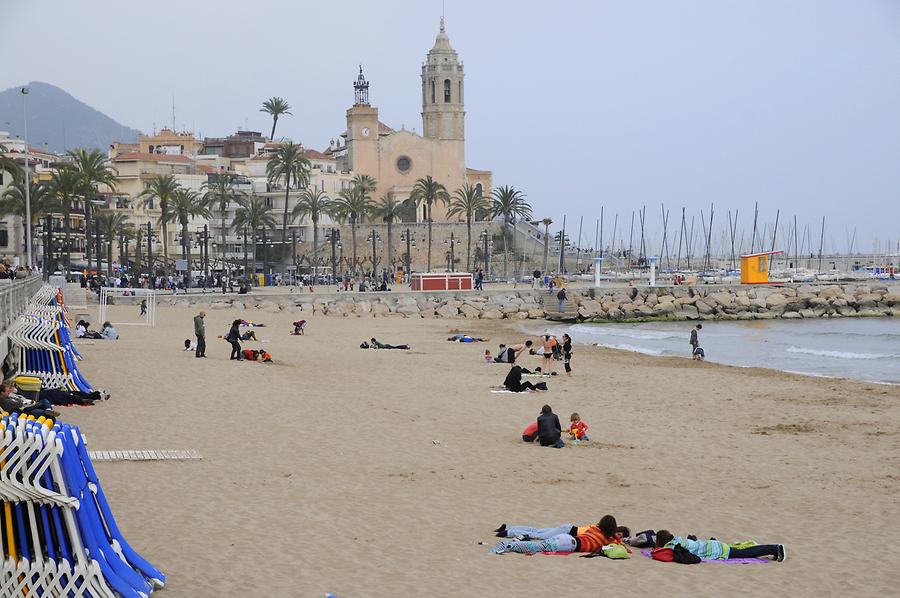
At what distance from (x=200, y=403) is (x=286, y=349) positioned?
14172 mm

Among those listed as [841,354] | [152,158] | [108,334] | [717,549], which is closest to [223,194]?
[152,158]

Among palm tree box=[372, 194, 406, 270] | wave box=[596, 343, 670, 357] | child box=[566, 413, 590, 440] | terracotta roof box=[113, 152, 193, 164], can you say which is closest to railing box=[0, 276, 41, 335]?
child box=[566, 413, 590, 440]

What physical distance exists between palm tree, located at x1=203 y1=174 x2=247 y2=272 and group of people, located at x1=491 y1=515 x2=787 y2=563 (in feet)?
230

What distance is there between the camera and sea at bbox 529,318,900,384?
1347 inches

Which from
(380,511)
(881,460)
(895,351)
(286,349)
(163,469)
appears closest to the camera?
(380,511)

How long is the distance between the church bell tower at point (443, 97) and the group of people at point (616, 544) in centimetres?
10043

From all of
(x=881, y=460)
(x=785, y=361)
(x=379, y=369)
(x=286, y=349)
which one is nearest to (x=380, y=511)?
(x=881, y=460)

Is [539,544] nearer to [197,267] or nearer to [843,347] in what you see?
[843,347]

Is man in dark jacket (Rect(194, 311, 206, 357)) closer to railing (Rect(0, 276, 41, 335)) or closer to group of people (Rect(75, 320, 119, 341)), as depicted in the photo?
railing (Rect(0, 276, 41, 335))

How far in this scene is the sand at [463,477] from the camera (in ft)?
31.6

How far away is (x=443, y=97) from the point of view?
362 feet

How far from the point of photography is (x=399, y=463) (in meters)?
14.5

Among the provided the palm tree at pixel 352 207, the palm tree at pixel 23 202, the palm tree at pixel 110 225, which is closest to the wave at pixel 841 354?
the palm tree at pixel 23 202

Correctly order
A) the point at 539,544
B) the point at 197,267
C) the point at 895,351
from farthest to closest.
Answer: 1. the point at 197,267
2. the point at 895,351
3. the point at 539,544
